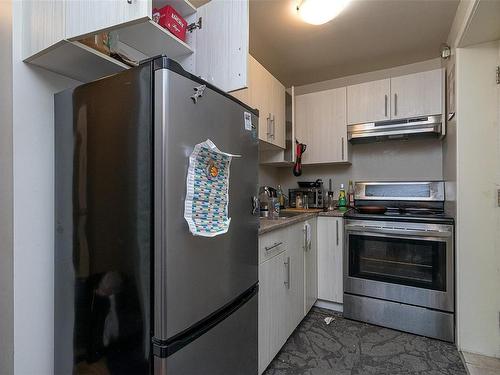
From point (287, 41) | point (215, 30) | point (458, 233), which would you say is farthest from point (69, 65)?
point (458, 233)

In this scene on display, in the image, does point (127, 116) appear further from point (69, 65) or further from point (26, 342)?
point (26, 342)

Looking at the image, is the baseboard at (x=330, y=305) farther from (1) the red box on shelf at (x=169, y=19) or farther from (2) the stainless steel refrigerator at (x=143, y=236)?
(1) the red box on shelf at (x=169, y=19)

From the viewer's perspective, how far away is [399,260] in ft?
7.07

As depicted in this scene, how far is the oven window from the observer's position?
78.7 inches

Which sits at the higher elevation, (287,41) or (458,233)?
(287,41)

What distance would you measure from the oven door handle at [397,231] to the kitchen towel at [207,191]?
1604mm

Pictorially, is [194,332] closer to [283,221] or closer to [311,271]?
[283,221]

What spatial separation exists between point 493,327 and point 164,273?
7.19 feet

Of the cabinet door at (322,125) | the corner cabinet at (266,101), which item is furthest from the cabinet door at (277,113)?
the cabinet door at (322,125)

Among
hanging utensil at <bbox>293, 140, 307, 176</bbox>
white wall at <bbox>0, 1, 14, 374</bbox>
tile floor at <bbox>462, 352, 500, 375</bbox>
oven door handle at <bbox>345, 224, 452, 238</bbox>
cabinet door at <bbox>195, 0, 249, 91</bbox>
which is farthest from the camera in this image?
hanging utensil at <bbox>293, 140, 307, 176</bbox>

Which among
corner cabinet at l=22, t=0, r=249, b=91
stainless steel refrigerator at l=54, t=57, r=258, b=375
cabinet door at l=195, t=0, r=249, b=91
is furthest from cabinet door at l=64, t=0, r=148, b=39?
cabinet door at l=195, t=0, r=249, b=91

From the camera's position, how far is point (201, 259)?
2.99 ft

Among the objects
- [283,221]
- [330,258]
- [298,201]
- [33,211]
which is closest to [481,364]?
[330,258]

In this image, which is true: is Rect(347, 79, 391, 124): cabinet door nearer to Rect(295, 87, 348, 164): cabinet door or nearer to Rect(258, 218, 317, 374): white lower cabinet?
Rect(295, 87, 348, 164): cabinet door
